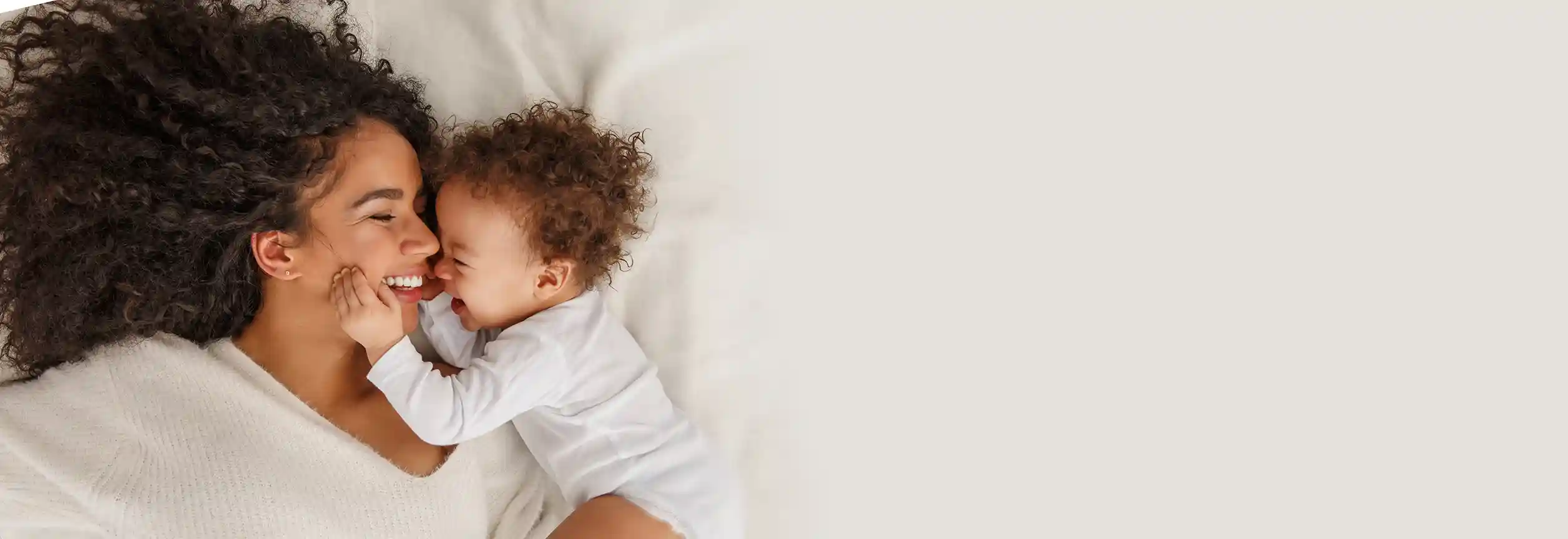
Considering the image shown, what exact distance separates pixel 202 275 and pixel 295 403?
28 centimetres

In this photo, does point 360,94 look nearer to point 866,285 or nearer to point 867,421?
point 866,285

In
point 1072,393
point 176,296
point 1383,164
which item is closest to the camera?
point 176,296

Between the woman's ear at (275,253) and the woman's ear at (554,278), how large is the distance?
15.6 inches

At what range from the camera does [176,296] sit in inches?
62.9

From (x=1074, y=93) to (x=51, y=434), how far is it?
183 centimetres

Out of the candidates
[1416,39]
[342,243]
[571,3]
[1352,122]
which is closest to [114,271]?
[342,243]

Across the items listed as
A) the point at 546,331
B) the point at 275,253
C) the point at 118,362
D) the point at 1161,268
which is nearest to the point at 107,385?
the point at 118,362

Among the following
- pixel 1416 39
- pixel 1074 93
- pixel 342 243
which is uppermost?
pixel 1416 39

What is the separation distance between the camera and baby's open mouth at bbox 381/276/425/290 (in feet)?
5.25

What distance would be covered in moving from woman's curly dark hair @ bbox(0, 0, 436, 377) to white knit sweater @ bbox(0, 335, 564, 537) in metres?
0.09

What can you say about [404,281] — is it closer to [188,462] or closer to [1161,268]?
[188,462]

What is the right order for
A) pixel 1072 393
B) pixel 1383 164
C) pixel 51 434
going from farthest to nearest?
pixel 1072 393
pixel 1383 164
pixel 51 434

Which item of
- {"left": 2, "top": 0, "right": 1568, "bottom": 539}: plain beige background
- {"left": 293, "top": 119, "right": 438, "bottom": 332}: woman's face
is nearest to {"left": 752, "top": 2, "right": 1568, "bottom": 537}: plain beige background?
{"left": 2, "top": 0, "right": 1568, "bottom": 539}: plain beige background

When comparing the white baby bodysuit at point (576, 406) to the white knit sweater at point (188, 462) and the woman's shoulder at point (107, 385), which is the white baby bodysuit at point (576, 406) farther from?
the woman's shoulder at point (107, 385)
